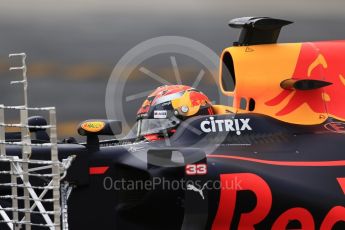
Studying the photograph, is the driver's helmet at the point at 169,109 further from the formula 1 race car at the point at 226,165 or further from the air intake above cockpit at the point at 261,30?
the air intake above cockpit at the point at 261,30

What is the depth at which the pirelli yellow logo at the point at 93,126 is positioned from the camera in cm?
435

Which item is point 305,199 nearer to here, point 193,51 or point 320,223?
point 320,223

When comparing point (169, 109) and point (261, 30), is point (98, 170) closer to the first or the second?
point (169, 109)

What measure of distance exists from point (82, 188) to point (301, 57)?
1628 millimetres

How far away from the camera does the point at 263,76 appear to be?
4.91 meters

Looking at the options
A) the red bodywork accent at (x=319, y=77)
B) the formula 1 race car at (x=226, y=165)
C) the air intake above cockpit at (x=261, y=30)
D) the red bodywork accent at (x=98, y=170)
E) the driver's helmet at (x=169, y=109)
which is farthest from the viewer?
the driver's helmet at (x=169, y=109)

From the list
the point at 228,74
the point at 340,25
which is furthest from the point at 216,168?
the point at 340,25

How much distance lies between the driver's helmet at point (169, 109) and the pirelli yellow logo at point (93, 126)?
3.37 feet

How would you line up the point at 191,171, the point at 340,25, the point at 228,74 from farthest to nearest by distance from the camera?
the point at 340,25, the point at 228,74, the point at 191,171

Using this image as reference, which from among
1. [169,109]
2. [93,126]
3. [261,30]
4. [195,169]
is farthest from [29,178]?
[261,30]

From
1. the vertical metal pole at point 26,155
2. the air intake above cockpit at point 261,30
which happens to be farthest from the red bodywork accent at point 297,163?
the vertical metal pole at point 26,155

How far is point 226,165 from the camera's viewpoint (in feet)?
14.6

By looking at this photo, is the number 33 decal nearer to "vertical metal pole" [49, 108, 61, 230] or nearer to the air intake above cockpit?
"vertical metal pole" [49, 108, 61, 230]

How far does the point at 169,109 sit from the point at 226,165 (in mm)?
1283
